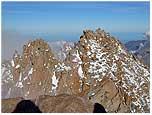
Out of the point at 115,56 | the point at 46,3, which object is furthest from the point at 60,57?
the point at 46,3

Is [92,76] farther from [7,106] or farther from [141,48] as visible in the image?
[7,106]

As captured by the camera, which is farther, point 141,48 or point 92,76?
point 92,76

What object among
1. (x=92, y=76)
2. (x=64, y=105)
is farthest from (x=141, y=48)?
(x=92, y=76)

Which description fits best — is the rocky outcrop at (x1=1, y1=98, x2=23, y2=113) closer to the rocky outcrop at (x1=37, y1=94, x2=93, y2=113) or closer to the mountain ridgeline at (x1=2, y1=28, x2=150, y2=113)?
the mountain ridgeline at (x1=2, y1=28, x2=150, y2=113)

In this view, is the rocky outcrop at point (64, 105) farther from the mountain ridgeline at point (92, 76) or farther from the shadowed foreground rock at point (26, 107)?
the mountain ridgeline at point (92, 76)

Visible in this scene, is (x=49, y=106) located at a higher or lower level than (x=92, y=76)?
lower

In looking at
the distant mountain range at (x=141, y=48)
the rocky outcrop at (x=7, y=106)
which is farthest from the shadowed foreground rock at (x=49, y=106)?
the distant mountain range at (x=141, y=48)

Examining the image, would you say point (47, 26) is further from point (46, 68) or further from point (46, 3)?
point (46, 68)

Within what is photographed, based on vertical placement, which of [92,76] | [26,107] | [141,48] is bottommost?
[26,107]

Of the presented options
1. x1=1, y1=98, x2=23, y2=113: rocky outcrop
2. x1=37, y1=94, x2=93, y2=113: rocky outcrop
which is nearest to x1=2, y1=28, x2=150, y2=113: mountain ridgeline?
x1=1, y1=98, x2=23, y2=113: rocky outcrop
